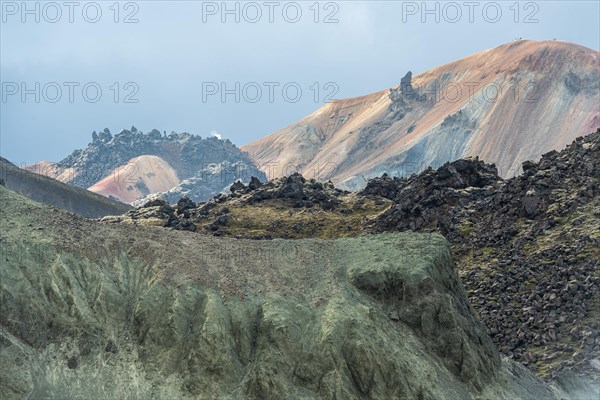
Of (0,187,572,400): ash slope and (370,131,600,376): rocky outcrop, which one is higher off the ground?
(0,187,572,400): ash slope

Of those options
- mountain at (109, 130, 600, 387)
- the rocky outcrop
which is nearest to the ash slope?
mountain at (109, 130, 600, 387)

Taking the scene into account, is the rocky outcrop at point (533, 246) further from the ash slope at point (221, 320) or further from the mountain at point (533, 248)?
the ash slope at point (221, 320)

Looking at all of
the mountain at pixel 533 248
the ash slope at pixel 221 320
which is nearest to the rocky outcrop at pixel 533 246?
the mountain at pixel 533 248

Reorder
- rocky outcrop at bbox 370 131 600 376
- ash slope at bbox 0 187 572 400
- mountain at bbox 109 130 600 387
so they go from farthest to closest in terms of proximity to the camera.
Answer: rocky outcrop at bbox 370 131 600 376
mountain at bbox 109 130 600 387
ash slope at bbox 0 187 572 400

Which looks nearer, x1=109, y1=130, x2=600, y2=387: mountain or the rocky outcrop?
x1=109, y1=130, x2=600, y2=387: mountain

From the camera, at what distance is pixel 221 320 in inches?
3046

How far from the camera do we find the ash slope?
233 ft

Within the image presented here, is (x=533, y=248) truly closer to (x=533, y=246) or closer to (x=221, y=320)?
(x=533, y=246)

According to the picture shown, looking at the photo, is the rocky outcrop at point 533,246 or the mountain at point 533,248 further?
the rocky outcrop at point 533,246

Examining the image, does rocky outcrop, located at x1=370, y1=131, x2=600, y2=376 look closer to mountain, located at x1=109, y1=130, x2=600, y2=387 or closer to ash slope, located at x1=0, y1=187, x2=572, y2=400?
mountain, located at x1=109, y1=130, x2=600, y2=387

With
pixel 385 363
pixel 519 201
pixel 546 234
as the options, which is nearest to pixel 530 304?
pixel 546 234

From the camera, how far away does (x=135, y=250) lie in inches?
3332

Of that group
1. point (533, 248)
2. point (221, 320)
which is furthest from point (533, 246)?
point (221, 320)

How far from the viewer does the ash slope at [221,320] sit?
70.9 metres
